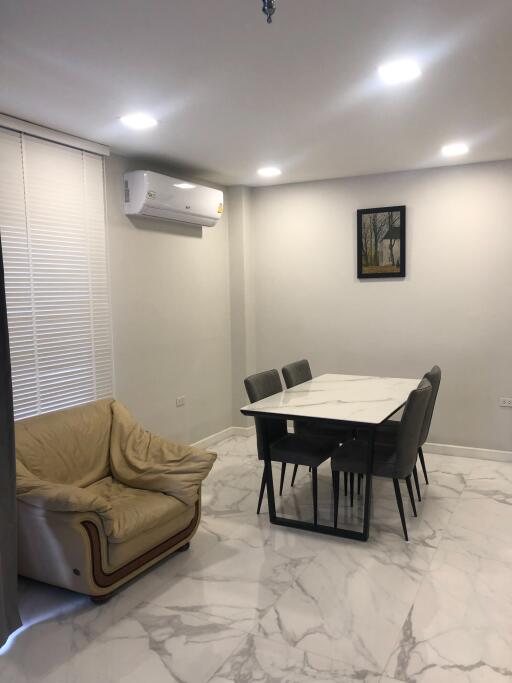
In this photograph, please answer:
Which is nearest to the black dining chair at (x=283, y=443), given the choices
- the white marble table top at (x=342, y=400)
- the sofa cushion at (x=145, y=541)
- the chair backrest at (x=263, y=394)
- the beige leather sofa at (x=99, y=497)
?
the chair backrest at (x=263, y=394)

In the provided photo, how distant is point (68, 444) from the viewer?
3.10 m

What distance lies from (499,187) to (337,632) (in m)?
3.70

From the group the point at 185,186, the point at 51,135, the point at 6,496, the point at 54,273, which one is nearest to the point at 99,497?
the point at 6,496

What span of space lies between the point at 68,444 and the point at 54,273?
115cm

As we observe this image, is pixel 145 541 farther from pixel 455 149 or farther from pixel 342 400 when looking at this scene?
pixel 455 149

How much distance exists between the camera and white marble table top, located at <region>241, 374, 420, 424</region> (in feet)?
10.4

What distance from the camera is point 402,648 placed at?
2.25 metres

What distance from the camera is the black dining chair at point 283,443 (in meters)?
3.38

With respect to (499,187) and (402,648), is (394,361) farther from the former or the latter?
(402,648)

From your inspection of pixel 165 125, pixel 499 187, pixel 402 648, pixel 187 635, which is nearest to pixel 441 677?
pixel 402 648

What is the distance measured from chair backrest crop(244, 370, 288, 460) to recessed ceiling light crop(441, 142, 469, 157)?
212 centimetres

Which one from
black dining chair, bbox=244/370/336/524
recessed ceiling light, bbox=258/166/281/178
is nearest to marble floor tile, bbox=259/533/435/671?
black dining chair, bbox=244/370/336/524

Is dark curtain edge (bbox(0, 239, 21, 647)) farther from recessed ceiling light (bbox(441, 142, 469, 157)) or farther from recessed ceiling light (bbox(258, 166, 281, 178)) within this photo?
recessed ceiling light (bbox(441, 142, 469, 157))

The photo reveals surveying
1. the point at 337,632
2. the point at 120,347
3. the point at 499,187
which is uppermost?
the point at 499,187
